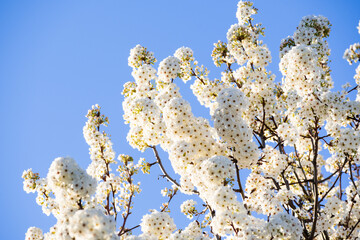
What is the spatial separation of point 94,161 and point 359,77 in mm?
9481

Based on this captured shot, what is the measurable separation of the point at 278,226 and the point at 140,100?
506 cm

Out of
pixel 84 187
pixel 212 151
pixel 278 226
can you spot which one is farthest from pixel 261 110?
pixel 84 187

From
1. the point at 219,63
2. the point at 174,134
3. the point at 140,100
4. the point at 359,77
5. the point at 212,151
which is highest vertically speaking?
the point at 219,63

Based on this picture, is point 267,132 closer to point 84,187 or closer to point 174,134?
point 174,134

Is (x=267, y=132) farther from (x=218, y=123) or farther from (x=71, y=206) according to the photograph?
(x=71, y=206)

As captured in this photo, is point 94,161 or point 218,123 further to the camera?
point 94,161

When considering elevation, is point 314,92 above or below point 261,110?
below

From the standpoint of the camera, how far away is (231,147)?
26.5ft

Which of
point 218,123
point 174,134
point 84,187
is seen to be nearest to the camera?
point 84,187

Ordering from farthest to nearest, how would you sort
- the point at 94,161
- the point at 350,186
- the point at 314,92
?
1. the point at 350,186
2. the point at 94,161
3. the point at 314,92

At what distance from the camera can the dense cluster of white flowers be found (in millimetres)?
6855

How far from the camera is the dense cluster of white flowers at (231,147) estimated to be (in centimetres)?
686

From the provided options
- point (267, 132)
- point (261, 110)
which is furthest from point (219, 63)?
point (267, 132)

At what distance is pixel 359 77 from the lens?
12.6 metres
